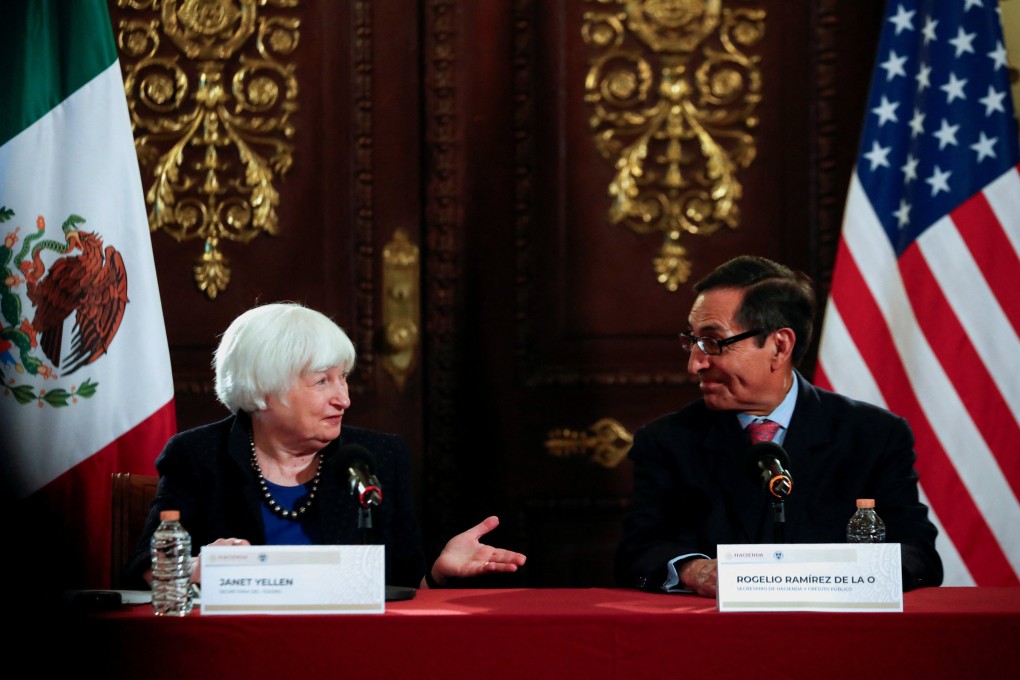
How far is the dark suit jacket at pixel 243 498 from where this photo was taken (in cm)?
252

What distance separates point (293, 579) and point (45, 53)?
1948 millimetres

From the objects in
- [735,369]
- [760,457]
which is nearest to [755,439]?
[735,369]

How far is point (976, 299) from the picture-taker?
3.28m

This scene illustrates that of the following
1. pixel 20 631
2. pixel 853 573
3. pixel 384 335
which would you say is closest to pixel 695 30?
pixel 384 335

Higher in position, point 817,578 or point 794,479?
point 794,479

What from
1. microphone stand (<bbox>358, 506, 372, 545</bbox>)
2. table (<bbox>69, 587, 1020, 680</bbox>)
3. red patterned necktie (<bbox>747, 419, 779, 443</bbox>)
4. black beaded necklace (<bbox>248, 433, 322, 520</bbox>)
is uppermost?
red patterned necktie (<bbox>747, 419, 779, 443</bbox>)

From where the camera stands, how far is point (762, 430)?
8.64 ft

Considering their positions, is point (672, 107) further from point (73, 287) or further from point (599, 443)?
point (73, 287)

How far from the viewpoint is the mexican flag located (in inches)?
122

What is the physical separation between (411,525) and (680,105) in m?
1.68

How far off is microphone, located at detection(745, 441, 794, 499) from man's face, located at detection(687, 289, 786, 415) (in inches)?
20.6

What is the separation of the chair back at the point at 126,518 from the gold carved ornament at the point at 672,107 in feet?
5.43

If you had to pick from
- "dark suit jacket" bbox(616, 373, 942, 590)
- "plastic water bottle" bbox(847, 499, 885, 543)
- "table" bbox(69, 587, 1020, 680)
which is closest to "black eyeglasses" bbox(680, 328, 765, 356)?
"dark suit jacket" bbox(616, 373, 942, 590)

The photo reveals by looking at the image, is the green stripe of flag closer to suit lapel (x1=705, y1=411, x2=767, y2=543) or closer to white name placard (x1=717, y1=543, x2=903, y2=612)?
suit lapel (x1=705, y1=411, x2=767, y2=543)
